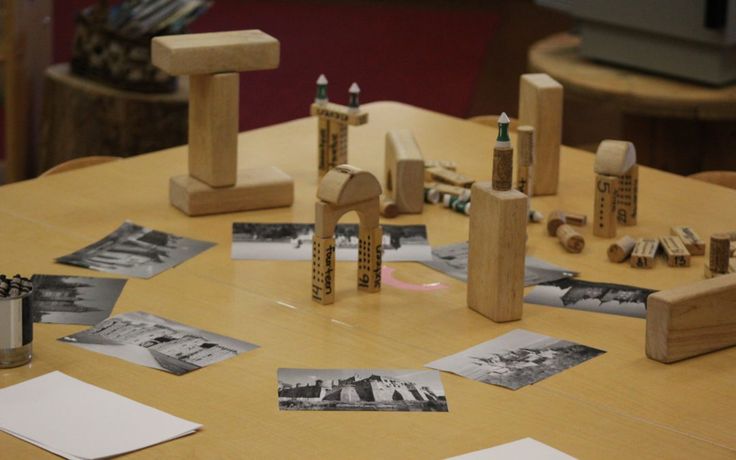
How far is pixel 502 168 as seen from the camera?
2.18 metres

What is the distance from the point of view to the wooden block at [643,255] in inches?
98.6

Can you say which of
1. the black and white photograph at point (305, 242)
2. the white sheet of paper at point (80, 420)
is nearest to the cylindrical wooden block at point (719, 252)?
the black and white photograph at point (305, 242)

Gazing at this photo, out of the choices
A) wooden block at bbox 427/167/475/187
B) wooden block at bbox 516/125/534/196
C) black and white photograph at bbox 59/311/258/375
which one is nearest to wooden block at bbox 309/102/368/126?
wooden block at bbox 427/167/475/187

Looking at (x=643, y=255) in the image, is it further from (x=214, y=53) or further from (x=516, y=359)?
(x=214, y=53)

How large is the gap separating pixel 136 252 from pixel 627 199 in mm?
1046

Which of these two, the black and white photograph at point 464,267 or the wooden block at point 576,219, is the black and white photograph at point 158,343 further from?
the wooden block at point 576,219

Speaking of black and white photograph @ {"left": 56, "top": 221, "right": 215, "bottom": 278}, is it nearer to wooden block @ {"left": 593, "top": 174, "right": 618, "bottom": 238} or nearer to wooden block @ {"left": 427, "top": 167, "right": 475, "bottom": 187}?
wooden block @ {"left": 427, "top": 167, "right": 475, "bottom": 187}

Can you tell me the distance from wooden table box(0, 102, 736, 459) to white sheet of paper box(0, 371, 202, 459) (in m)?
0.03

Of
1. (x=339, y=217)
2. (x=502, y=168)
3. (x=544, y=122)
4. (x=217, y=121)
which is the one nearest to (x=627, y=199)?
(x=544, y=122)

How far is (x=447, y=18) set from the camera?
615 centimetres

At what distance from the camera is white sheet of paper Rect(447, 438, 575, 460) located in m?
1.75

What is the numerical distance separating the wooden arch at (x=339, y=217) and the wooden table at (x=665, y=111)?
6.98ft

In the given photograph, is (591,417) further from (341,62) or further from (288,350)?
(341,62)

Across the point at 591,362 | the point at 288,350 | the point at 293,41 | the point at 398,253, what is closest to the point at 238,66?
the point at 398,253
